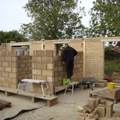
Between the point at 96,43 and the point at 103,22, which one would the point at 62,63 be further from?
the point at 103,22

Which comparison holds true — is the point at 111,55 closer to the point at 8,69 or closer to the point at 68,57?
the point at 68,57

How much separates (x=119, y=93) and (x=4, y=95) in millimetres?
4338

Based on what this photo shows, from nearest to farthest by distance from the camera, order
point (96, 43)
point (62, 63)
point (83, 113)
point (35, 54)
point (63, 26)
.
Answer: point (83, 113) → point (35, 54) → point (62, 63) → point (96, 43) → point (63, 26)

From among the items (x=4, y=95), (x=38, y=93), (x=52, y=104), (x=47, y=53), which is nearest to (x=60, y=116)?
(x=52, y=104)

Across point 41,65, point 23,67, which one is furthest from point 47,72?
point 23,67

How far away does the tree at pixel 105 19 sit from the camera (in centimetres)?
1441

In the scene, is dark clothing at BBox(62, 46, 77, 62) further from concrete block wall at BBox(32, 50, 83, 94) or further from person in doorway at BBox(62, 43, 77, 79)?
concrete block wall at BBox(32, 50, 83, 94)

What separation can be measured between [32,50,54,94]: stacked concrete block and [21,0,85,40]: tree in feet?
37.2

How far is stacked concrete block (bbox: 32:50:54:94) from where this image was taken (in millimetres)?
5473

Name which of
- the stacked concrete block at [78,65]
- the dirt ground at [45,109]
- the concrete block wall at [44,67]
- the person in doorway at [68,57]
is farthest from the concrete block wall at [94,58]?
the concrete block wall at [44,67]

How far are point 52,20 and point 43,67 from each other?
1172 centimetres

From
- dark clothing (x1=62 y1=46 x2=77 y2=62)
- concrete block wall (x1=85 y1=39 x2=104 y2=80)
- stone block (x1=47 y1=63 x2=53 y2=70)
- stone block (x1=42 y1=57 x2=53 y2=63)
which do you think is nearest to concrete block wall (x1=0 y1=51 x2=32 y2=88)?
stone block (x1=42 y1=57 x2=53 y2=63)

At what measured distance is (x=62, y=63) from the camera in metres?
6.86

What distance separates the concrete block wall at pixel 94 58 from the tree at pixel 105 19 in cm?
585
